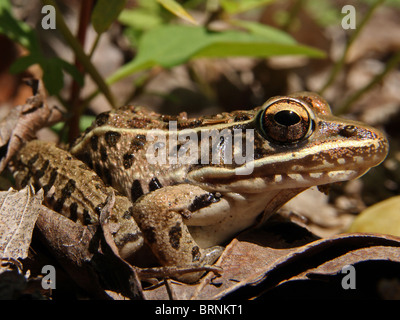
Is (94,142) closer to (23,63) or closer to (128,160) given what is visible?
(128,160)

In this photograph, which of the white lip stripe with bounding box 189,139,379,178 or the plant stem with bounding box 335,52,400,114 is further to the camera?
the plant stem with bounding box 335,52,400,114

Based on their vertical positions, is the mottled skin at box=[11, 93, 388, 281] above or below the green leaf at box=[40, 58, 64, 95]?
below

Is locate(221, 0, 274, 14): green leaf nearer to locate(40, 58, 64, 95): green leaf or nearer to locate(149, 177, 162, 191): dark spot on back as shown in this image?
locate(40, 58, 64, 95): green leaf

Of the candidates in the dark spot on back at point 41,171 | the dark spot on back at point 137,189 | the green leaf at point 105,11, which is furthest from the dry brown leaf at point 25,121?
the dark spot on back at point 137,189

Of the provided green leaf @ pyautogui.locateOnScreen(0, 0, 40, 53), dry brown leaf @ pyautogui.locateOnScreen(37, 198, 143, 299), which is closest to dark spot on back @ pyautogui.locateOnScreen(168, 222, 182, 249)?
dry brown leaf @ pyautogui.locateOnScreen(37, 198, 143, 299)

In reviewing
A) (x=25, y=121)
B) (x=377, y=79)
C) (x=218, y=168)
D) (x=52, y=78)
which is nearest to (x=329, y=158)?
(x=218, y=168)

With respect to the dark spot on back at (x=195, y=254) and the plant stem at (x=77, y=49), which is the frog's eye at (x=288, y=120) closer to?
the dark spot on back at (x=195, y=254)
